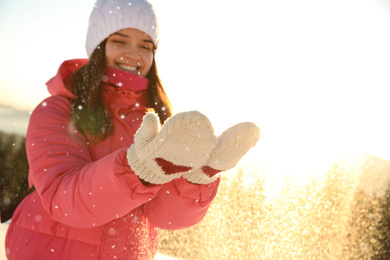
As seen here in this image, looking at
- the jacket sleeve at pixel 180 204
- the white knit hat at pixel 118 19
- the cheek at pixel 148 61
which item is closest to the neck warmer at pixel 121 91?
the cheek at pixel 148 61

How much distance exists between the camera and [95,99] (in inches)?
62.1

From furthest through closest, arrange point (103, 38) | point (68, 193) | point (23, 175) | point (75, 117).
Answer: point (23, 175)
point (103, 38)
point (75, 117)
point (68, 193)

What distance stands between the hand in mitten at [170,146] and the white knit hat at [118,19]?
0.84 m

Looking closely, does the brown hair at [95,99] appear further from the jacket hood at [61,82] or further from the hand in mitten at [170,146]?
the hand in mitten at [170,146]

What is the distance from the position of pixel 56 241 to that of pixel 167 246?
34.8 feet

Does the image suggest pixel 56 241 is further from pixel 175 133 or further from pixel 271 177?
pixel 271 177

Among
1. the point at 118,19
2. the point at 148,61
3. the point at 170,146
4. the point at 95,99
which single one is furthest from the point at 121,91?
the point at 170,146

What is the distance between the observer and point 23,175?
46.8 ft

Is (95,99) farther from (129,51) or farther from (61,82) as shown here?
(129,51)

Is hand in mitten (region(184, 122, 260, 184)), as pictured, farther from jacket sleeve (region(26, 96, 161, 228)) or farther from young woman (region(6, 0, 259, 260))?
jacket sleeve (region(26, 96, 161, 228))

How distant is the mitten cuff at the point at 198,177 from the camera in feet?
3.97

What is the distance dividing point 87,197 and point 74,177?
9 cm

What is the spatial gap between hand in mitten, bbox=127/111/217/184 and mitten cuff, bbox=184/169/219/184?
0.12m

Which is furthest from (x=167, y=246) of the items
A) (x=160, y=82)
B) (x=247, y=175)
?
(x=160, y=82)
